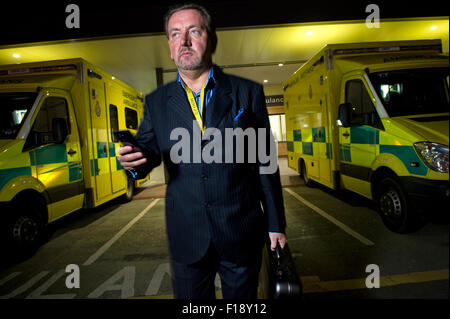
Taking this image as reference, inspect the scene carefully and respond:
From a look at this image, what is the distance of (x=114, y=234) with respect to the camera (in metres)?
3.83

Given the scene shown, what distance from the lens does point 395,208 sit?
10.0 ft

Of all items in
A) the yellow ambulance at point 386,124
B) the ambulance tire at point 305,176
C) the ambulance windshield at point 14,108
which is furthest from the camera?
the ambulance tire at point 305,176

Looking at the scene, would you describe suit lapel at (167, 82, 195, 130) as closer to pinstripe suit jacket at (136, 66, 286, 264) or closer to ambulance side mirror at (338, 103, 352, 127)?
pinstripe suit jacket at (136, 66, 286, 264)

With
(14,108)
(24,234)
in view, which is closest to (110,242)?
(24,234)

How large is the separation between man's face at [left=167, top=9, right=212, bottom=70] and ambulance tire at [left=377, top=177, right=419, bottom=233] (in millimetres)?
2862

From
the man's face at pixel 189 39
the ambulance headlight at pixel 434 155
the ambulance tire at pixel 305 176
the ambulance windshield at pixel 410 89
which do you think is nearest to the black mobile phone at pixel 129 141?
the man's face at pixel 189 39

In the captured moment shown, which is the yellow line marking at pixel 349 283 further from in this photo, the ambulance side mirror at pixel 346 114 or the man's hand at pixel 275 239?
the ambulance side mirror at pixel 346 114

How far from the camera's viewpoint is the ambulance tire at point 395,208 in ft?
9.47

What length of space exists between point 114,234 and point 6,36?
10.8 ft

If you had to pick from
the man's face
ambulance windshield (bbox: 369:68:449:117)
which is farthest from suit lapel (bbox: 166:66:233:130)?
ambulance windshield (bbox: 369:68:449:117)

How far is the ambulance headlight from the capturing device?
6.50 feet

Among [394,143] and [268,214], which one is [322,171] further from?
[268,214]

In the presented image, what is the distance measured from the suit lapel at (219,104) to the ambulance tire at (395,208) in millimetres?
2711
